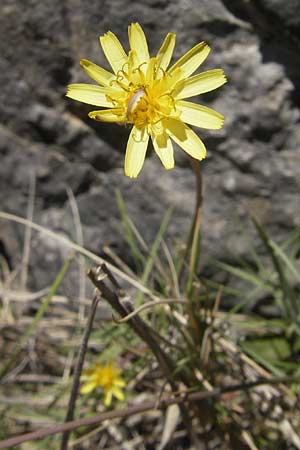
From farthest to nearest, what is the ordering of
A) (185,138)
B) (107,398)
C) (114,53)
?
(107,398) → (114,53) → (185,138)

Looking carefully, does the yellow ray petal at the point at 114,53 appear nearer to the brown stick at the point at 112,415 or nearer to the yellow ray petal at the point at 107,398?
the brown stick at the point at 112,415

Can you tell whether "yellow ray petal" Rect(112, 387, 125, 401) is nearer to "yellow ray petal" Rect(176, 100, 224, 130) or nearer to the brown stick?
the brown stick

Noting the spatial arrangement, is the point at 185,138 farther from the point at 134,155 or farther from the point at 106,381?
the point at 106,381

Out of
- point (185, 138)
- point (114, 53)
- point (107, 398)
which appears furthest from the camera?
point (107, 398)

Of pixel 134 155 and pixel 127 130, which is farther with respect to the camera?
pixel 127 130

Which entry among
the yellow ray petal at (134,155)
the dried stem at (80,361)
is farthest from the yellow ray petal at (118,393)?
the yellow ray petal at (134,155)

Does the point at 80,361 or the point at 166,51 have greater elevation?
the point at 166,51

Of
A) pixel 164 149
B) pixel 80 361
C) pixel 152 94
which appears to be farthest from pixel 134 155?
pixel 80 361
